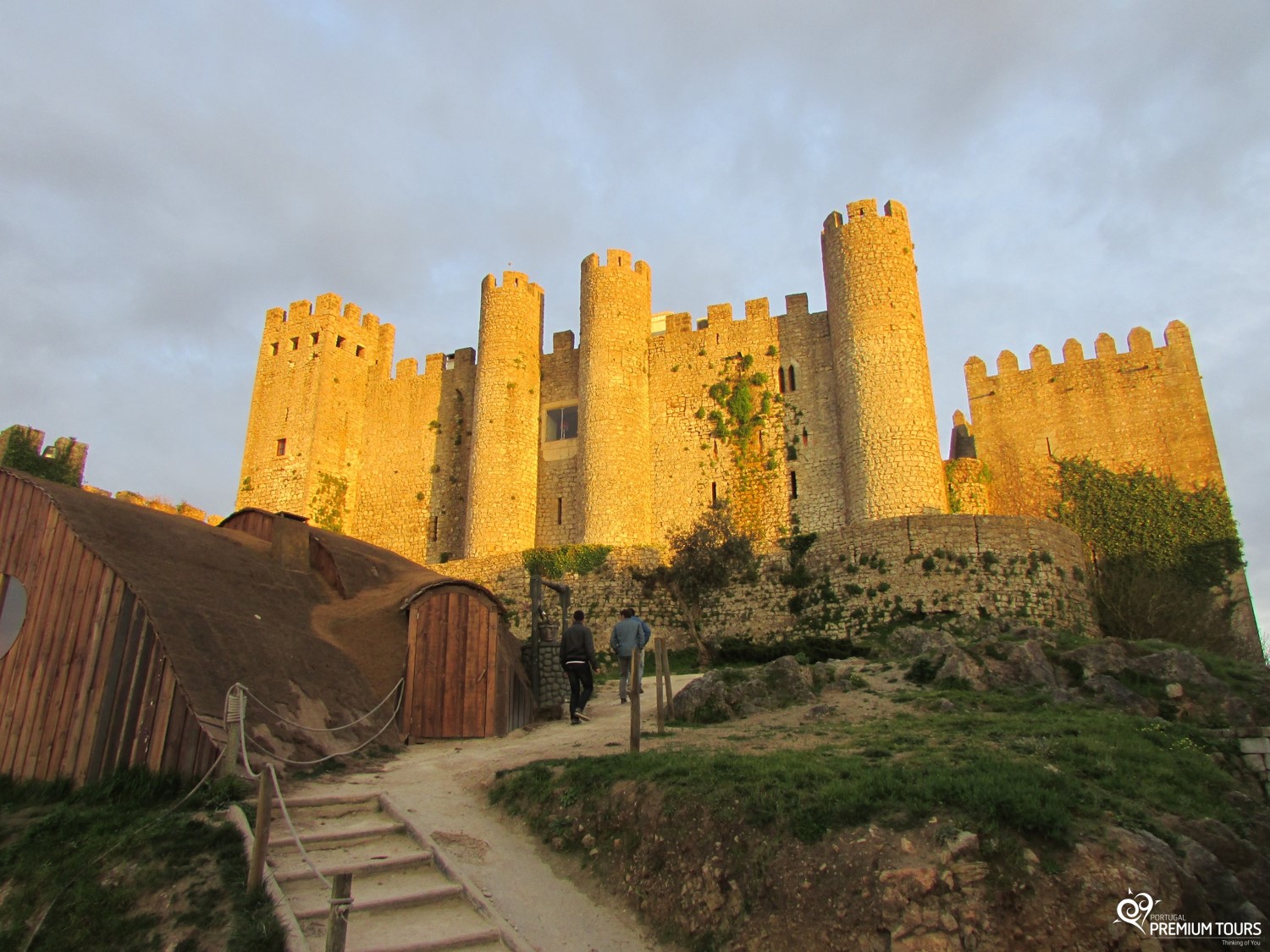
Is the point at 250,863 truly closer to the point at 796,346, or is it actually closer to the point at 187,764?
the point at 187,764

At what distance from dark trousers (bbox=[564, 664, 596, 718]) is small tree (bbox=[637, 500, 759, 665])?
26.5ft

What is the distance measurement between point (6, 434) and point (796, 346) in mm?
27454

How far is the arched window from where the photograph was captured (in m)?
12.0

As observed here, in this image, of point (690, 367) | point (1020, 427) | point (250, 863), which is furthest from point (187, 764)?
point (1020, 427)

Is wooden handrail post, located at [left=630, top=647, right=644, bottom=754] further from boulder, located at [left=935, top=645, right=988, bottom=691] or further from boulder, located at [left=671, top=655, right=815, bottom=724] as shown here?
boulder, located at [left=935, top=645, right=988, bottom=691]

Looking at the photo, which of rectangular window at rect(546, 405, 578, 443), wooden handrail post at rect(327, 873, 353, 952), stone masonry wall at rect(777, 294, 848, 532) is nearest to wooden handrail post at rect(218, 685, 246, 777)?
wooden handrail post at rect(327, 873, 353, 952)

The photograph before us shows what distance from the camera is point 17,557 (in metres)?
12.3

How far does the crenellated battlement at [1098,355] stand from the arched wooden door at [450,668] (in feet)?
78.0

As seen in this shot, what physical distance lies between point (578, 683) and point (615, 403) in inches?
731

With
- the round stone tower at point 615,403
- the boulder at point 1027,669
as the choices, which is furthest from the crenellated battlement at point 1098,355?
the boulder at point 1027,669

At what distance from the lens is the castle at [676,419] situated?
2844 centimetres

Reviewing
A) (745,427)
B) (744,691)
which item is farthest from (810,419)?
(744,691)

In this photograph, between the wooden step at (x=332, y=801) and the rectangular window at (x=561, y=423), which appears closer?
the wooden step at (x=332, y=801)

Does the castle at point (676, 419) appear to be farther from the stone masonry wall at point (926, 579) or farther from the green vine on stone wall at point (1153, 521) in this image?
the stone masonry wall at point (926, 579)
